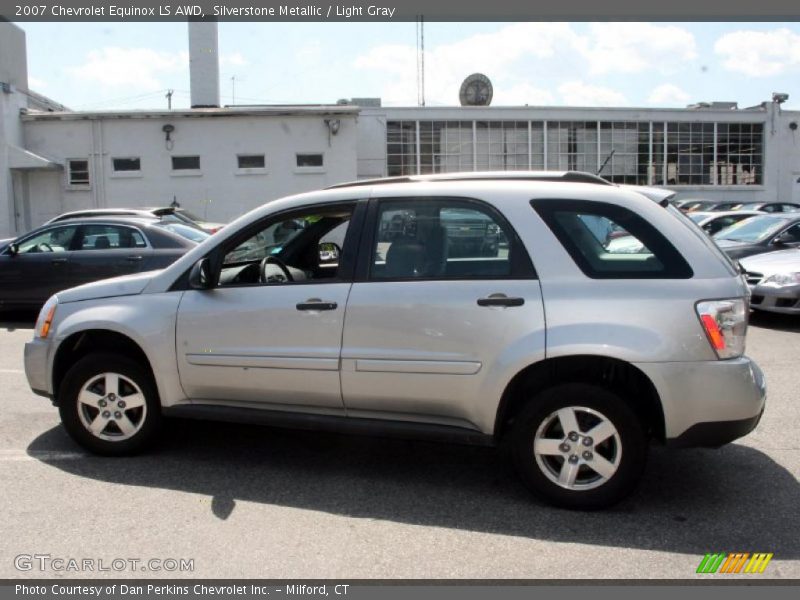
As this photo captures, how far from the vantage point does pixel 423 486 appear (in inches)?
179

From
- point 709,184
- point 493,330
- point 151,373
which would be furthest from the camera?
point 709,184

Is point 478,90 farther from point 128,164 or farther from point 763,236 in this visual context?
point 763,236

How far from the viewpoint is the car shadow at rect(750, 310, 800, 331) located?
33.2ft

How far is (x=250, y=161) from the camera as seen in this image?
25812 mm

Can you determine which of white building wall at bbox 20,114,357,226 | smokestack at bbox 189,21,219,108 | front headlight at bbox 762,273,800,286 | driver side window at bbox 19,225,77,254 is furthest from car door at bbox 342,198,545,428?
smokestack at bbox 189,21,219,108

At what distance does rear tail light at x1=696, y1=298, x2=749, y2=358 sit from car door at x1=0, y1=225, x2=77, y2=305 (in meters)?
9.06

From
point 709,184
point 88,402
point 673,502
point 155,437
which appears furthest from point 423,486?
point 709,184

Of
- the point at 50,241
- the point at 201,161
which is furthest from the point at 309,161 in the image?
the point at 50,241

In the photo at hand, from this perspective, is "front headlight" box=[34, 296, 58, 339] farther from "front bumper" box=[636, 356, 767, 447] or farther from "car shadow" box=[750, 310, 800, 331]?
"car shadow" box=[750, 310, 800, 331]

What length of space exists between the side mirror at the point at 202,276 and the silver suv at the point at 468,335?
1 cm

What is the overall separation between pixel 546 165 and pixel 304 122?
11.6 m

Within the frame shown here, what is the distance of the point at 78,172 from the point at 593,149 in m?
20.8

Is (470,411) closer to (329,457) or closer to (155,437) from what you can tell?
(329,457)

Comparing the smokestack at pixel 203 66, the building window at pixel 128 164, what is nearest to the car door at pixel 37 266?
the building window at pixel 128 164
